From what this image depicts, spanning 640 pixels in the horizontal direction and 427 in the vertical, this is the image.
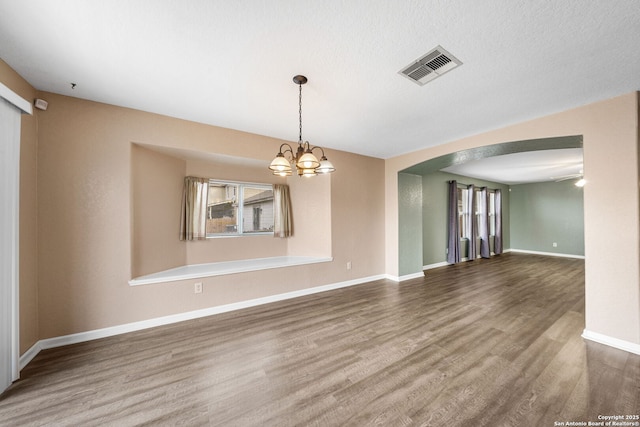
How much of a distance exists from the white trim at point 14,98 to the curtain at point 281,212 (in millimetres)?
2958

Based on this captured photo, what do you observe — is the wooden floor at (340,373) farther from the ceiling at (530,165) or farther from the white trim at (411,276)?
the ceiling at (530,165)

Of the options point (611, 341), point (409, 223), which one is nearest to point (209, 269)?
point (409, 223)

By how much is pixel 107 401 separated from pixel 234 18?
112 inches

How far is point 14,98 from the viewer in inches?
68.3

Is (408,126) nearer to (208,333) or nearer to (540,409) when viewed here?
(540,409)

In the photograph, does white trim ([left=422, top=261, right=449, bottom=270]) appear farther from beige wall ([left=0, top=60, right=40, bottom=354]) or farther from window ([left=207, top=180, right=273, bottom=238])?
beige wall ([left=0, top=60, right=40, bottom=354])

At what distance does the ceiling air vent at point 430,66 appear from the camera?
176 centimetres

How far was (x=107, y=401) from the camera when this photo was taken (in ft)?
5.38

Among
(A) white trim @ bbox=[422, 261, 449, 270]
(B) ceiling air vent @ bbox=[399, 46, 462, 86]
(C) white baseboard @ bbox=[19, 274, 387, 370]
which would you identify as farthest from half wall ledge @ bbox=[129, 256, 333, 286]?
(A) white trim @ bbox=[422, 261, 449, 270]

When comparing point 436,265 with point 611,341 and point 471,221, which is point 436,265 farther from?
point 611,341

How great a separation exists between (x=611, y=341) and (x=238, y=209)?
5.13 metres

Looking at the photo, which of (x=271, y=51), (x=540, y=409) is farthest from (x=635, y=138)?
(x=271, y=51)

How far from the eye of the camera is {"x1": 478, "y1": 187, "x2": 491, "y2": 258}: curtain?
23.6 feet

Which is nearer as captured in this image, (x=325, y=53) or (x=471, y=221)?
(x=325, y=53)
